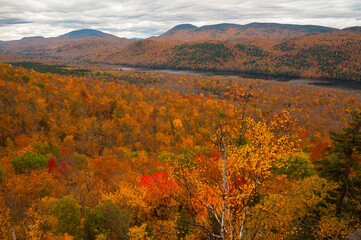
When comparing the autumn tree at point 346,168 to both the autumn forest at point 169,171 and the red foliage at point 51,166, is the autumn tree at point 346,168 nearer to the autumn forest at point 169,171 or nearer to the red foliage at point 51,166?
the autumn forest at point 169,171

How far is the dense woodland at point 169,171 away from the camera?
9992 millimetres

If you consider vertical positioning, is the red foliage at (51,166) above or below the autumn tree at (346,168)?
below

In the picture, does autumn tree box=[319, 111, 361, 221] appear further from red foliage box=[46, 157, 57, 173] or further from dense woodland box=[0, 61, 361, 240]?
red foliage box=[46, 157, 57, 173]

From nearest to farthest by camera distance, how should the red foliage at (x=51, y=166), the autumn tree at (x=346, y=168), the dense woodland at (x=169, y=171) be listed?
the dense woodland at (x=169, y=171) → the autumn tree at (x=346, y=168) → the red foliage at (x=51, y=166)

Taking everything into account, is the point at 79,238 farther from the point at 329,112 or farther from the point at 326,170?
the point at 329,112

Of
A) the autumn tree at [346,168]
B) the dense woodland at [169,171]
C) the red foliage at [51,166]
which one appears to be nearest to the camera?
the dense woodland at [169,171]

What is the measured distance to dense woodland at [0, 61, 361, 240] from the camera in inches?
393

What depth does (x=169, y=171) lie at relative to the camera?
11.1m

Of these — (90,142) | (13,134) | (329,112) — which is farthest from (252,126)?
(329,112)

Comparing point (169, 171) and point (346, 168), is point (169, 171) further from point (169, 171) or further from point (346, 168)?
point (346, 168)

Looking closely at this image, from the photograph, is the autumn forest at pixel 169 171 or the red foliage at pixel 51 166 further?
the red foliage at pixel 51 166

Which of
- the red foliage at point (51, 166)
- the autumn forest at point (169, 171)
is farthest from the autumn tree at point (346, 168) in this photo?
the red foliage at point (51, 166)

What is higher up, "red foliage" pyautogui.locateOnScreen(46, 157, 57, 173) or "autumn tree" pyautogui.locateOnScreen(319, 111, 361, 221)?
"autumn tree" pyautogui.locateOnScreen(319, 111, 361, 221)

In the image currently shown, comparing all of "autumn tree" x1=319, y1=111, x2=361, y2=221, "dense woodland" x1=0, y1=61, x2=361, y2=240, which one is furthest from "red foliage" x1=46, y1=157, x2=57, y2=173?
"autumn tree" x1=319, y1=111, x2=361, y2=221
